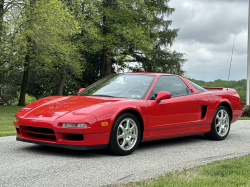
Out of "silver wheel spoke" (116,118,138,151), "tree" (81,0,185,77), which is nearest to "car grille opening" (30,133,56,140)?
"silver wheel spoke" (116,118,138,151)

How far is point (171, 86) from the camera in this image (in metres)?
7.38

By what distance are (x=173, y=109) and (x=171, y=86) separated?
1.85ft

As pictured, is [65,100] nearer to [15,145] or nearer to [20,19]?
[15,145]

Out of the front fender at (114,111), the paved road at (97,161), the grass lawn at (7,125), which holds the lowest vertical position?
the grass lawn at (7,125)

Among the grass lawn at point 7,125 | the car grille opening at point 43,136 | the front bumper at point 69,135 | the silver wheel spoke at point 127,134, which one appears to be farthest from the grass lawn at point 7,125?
the silver wheel spoke at point 127,134

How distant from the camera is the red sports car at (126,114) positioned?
227 inches

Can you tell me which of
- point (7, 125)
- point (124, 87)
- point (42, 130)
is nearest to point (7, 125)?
point (7, 125)

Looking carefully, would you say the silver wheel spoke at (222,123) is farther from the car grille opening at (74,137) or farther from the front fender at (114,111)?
the car grille opening at (74,137)

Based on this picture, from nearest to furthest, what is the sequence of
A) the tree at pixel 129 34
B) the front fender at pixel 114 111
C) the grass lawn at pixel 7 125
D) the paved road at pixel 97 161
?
1. the paved road at pixel 97 161
2. the front fender at pixel 114 111
3. the grass lawn at pixel 7 125
4. the tree at pixel 129 34

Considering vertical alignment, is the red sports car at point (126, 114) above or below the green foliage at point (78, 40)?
below

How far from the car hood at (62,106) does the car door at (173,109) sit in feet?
2.68

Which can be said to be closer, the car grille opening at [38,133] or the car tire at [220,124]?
the car grille opening at [38,133]

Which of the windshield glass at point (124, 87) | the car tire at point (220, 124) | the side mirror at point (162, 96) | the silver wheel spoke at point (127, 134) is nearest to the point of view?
the silver wheel spoke at point (127, 134)

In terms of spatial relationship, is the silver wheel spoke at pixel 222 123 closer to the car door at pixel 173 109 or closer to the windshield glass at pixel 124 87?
the car door at pixel 173 109
